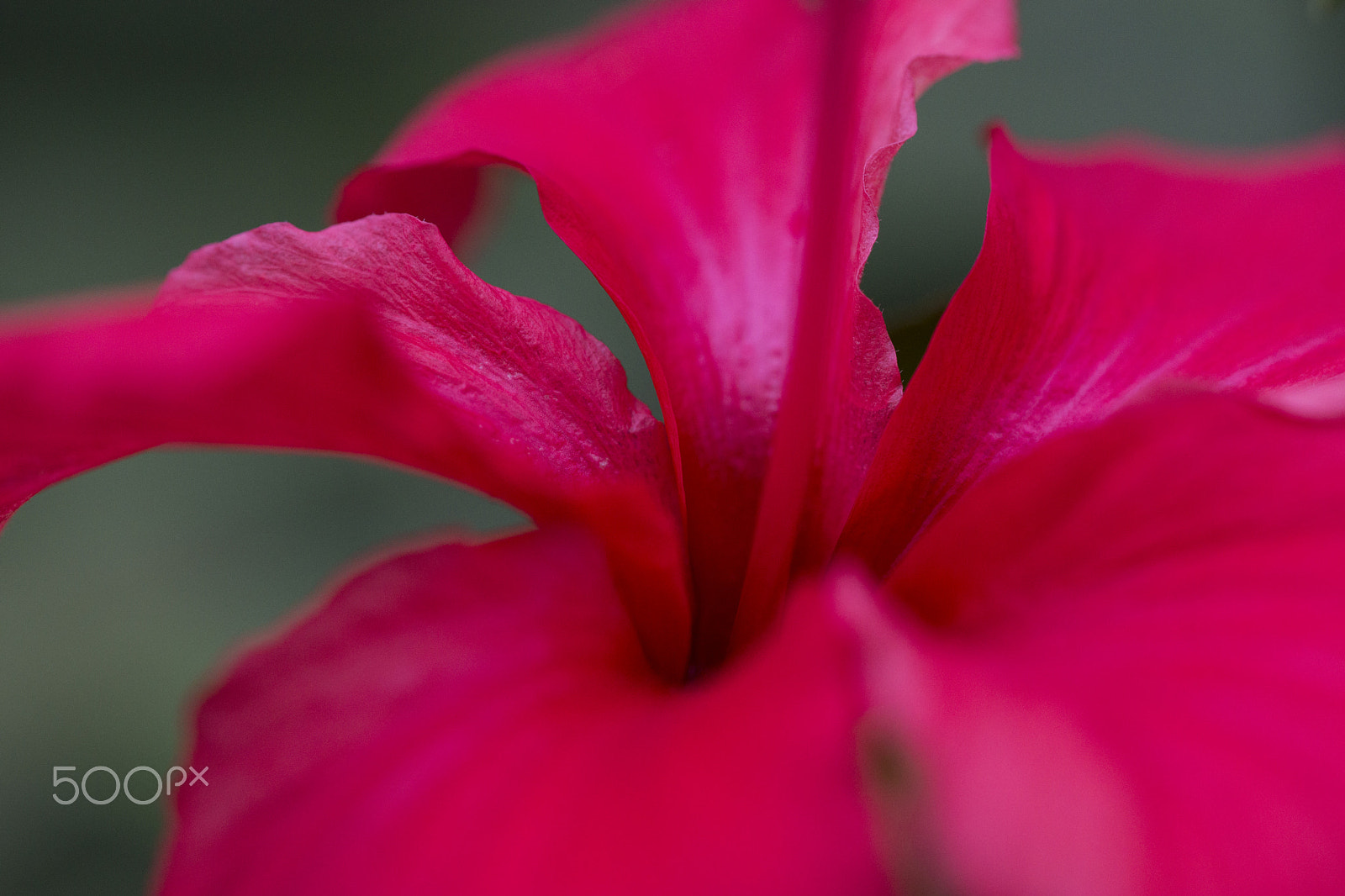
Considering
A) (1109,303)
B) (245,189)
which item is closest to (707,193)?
(1109,303)

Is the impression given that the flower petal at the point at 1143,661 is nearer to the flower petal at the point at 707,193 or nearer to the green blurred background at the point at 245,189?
the flower petal at the point at 707,193

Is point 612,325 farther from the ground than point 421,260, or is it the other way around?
point 421,260

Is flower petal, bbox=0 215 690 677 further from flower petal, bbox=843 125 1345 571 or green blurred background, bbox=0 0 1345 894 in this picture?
green blurred background, bbox=0 0 1345 894

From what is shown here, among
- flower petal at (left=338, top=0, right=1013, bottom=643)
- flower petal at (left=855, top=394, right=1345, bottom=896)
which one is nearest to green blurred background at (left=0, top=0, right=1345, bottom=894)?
flower petal at (left=338, top=0, right=1013, bottom=643)

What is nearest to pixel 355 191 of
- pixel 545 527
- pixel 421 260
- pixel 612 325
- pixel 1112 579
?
pixel 421 260

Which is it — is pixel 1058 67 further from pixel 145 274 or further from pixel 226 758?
pixel 226 758

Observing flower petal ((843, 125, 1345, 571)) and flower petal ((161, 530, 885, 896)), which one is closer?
flower petal ((161, 530, 885, 896))
